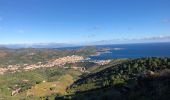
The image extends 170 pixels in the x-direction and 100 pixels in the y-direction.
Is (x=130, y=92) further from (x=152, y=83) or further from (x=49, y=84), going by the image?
(x=49, y=84)

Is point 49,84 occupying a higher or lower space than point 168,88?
lower

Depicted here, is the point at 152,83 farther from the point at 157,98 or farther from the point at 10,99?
the point at 10,99

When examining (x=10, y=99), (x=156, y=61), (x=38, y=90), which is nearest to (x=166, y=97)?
(x=156, y=61)

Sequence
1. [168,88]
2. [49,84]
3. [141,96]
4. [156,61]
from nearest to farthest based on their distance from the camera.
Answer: [168,88]
[141,96]
[156,61]
[49,84]

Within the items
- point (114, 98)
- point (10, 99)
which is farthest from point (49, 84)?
point (114, 98)

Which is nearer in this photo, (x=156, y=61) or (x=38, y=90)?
(x=156, y=61)

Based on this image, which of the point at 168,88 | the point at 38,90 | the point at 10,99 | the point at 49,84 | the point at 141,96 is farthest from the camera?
the point at 49,84

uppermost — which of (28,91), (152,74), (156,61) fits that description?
(152,74)

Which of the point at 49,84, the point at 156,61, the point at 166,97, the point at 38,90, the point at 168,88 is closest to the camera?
the point at 166,97

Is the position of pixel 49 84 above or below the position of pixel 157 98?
below
